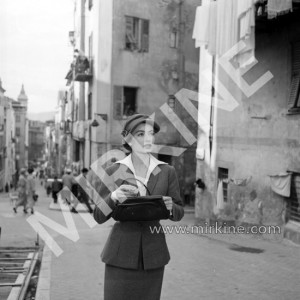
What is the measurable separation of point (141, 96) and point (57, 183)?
535cm

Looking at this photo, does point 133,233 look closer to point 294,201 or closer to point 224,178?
point 294,201

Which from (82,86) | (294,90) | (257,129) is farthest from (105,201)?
(82,86)

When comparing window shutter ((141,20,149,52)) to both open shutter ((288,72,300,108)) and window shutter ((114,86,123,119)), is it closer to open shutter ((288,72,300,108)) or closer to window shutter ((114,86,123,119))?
window shutter ((114,86,123,119))

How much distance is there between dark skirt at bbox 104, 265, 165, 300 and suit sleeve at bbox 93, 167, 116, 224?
0.39m

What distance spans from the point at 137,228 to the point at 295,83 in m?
8.07

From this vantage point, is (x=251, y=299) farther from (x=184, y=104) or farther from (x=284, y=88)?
(x=184, y=104)

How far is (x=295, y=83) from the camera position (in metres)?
10.4

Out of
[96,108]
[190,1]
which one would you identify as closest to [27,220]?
[96,108]

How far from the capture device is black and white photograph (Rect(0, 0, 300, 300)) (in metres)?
3.44

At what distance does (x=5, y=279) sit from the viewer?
297 inches

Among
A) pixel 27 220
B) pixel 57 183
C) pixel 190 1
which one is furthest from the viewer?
pixel 190 1

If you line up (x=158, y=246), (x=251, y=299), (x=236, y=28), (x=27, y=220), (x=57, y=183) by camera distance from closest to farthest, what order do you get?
(x=158, y=246) < (x=251, y=299) < (x=236, y=28) < (x=27, y=220) < (x=57, y=183)

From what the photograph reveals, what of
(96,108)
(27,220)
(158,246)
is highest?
(96,108)

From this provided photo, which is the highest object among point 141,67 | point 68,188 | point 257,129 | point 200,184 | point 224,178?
point 141,67
